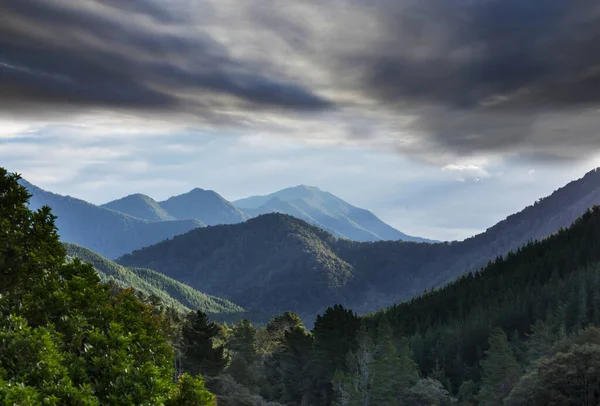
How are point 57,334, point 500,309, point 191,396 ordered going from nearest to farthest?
point 57,334, point 191,396, point 500,309

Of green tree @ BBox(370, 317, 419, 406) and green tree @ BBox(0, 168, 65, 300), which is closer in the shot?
green tree @ BBox(0, 168, 65, 300)

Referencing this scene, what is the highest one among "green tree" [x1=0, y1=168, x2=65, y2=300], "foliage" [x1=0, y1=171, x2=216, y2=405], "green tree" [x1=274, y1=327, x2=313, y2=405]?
"green tree" [x1=0, y1=168, x2=65, y2=300]

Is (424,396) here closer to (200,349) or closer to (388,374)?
(388,374)

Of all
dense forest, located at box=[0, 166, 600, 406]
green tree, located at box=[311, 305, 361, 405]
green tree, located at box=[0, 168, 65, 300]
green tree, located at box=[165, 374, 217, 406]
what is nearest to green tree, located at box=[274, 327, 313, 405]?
dense forest, located at box=[0, 166, 600, 406]

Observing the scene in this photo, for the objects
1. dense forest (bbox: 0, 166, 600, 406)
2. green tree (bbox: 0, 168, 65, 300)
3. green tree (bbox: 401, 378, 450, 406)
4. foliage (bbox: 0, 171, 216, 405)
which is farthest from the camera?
green tree (bbox: 401, 378, 450, 406)

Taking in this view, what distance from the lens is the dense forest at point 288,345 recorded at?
21500 millimetres

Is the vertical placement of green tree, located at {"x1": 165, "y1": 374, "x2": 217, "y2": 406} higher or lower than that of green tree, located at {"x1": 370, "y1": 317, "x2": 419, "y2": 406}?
higher

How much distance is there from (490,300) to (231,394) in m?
122

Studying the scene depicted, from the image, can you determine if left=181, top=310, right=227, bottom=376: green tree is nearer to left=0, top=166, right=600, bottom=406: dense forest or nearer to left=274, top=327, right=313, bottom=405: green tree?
left=0, top=166, right=600, bottom=406: dense forest

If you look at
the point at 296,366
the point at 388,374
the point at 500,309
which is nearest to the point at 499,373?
the point at 388,374

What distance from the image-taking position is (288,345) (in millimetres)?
97438

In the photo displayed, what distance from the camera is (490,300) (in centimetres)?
16888

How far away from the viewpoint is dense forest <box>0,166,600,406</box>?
21500 mm

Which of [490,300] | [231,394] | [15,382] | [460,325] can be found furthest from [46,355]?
[490,300]
